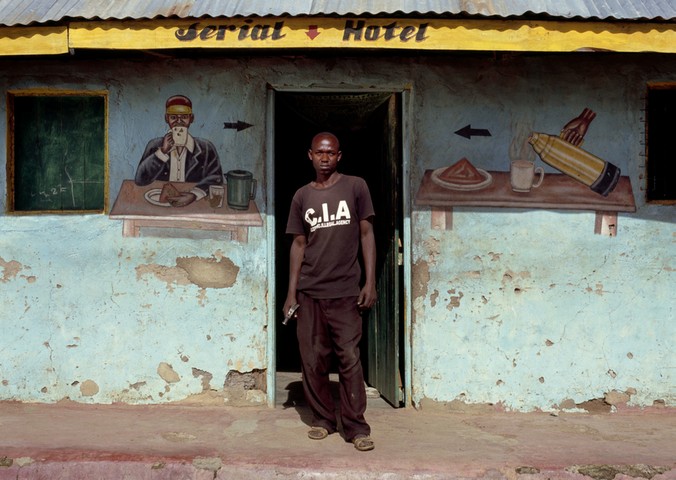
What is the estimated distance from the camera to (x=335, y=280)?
4602 millimetres

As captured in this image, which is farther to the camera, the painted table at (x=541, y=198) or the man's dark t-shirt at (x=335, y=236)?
A: the painted table at (x=541, y=198)

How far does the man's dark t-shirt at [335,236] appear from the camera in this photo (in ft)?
15.1

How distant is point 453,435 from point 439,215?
1.64 m

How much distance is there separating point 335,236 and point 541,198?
1821 millimetres

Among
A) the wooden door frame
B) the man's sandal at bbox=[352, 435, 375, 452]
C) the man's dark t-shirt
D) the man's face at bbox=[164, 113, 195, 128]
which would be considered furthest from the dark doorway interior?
the man's sandal at bbox=[352, 435, 375, 452]

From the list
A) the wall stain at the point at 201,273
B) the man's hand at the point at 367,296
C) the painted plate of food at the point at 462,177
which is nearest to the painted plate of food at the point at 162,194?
the wall stain at the point at 201,273

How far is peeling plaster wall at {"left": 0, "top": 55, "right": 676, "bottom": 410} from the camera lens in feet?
17.9

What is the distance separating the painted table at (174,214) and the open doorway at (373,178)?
503mm

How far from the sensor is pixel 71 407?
5.49 metres

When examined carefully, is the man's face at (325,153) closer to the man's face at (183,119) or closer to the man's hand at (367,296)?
the man's hand at (367,296)

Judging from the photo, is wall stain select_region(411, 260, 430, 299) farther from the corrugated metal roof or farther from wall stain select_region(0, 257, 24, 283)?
wall stain select_region(0, 257, 24, 283)

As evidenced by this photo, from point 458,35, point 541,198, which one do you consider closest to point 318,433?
point 541,198

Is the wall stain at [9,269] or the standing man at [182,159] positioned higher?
the standing man at [182,159]

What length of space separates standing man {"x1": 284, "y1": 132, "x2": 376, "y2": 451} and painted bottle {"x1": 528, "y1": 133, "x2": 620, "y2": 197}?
166 centimetres
